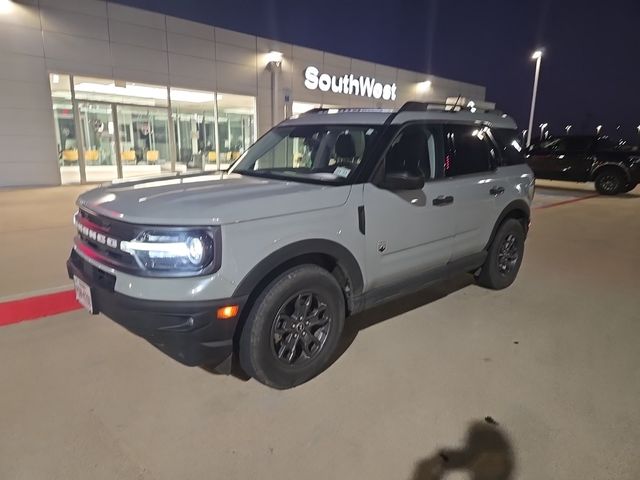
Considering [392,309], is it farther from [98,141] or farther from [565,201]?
[98,141]

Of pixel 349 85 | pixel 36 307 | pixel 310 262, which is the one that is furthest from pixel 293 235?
pixel 349 85

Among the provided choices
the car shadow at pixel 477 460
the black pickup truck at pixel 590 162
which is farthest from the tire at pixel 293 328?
the black pickup truck at pixel 590 162

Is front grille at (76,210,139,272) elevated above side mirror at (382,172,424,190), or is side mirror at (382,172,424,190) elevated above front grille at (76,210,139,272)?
side mirror at (382,172,424,190)

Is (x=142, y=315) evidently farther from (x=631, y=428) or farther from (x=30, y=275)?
(x=30, y=275)

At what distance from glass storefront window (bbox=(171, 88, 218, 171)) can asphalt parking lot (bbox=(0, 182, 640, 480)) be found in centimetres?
1293

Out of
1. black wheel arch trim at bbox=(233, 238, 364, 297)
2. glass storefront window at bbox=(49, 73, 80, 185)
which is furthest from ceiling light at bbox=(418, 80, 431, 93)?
black wheel arch trim at bbox=(233, 238, 364, 297)

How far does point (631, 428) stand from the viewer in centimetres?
246

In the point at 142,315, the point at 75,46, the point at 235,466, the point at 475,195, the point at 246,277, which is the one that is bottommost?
the point at 235,466

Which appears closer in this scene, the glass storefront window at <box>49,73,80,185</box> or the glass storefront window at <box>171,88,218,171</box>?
the glass storefront window at <box>49,73,80,185</box>

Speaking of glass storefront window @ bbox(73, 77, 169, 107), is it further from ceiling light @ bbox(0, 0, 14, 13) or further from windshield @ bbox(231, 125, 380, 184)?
windshield @ bbox(231, 125, 380, 184)

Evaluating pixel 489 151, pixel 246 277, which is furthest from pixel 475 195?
pixel 246 277

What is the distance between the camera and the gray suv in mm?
2367

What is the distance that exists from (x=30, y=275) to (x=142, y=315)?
338 centimetres

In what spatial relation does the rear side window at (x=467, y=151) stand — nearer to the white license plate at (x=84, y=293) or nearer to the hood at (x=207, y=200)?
the hood at (x=207, y=200)
